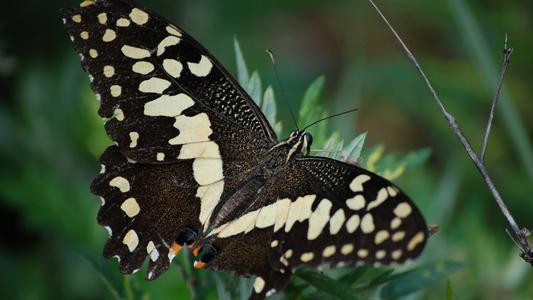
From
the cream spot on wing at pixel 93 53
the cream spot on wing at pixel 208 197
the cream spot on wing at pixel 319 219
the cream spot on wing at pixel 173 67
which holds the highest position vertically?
the cream spot on wing at pixel 93 53

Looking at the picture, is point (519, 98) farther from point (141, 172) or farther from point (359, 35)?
point (141, 172)

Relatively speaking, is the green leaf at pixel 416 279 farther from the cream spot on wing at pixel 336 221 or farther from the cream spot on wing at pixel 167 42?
the cream spot on wing at pixel 167 42

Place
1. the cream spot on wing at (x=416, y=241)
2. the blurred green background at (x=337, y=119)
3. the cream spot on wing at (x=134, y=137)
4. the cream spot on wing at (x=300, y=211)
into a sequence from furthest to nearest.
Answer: the blurred green background at (x=337, y=119)
the cream spot on wing at (x=134, y=137)
the cream spot on wing at (x=300, y=211)
the cream spot on wing at (x=416, y=241)

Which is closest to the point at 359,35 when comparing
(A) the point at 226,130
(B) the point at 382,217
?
(A) the point at 226,130

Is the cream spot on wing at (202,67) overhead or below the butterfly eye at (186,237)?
overhead

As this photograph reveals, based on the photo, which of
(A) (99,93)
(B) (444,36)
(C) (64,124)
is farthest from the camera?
(B) (444,36)

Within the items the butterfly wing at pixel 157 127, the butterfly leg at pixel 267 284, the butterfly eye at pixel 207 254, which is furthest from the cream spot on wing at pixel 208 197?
the butterfly leg at pixel 267 284
